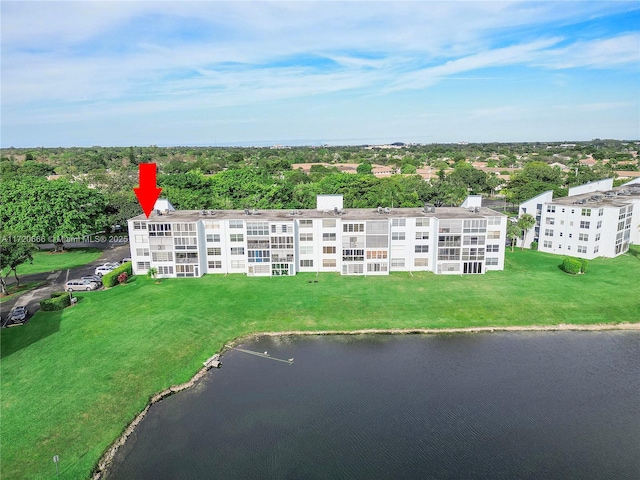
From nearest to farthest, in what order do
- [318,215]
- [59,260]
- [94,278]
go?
[94,278]
[318,215]
[59,260]

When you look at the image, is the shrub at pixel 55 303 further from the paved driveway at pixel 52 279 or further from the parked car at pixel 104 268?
the parked car at pixel 104 268

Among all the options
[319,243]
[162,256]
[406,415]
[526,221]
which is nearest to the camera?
[406,415]

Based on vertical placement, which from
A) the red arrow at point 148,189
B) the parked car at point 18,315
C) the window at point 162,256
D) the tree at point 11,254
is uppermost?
the red arrow at point 148,189

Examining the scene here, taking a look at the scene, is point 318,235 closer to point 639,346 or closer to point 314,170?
point 639,346

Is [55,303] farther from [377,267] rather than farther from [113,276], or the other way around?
[377,267]

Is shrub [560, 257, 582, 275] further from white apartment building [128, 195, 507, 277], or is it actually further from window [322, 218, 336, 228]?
window [322, 218, 336, 228]

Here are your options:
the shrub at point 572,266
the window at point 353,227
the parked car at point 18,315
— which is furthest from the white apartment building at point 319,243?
the parked car at point 18,315

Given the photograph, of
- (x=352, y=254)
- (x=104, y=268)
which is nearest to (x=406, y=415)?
(x=352, y=254)
